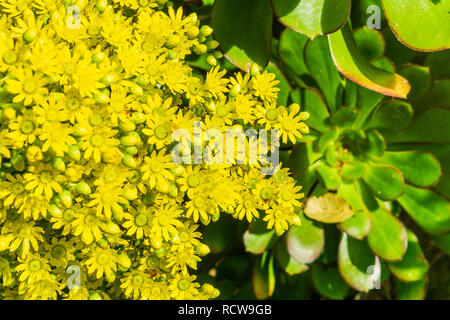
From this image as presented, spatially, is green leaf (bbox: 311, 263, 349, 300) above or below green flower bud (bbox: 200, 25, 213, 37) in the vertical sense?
below

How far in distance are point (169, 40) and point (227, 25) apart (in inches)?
12.1

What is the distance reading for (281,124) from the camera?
1271mm

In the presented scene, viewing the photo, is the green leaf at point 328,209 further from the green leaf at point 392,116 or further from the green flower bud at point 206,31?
the green flower bud at point 206,31

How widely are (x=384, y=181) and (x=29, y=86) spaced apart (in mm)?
1139

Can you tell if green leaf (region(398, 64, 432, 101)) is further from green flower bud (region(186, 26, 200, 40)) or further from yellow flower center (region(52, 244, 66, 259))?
yellow flower center (region(52, 244, 66, 259))

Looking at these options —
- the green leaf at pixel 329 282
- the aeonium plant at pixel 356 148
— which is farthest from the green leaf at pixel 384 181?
the green leaf at pixel 329 282

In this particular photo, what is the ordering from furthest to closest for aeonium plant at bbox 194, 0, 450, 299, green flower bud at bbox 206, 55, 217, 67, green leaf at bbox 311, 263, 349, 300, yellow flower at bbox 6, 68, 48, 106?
green leaf at bbox 311, 263, 349, 300
aeonium plant at bbox 194, 0, 450, 299
green flower bud at bbox 206, 55, 217, 67
yellow flower at bbox 6, 68, 48, 106

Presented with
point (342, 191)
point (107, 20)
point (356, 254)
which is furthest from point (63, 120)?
point (356, 254)

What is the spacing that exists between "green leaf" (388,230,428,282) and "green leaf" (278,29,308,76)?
0.76m

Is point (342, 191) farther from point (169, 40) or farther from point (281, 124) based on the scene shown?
point (169, 40)

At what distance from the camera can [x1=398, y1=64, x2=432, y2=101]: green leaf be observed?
5.10 ft

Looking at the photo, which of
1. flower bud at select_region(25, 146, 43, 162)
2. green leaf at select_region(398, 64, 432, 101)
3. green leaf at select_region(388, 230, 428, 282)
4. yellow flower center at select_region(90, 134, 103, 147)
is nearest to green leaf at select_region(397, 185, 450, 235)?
green leaf at select_region(388, 230, 428, 282)

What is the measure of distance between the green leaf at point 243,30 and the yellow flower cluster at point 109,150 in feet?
0.38

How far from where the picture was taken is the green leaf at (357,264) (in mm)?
1647
